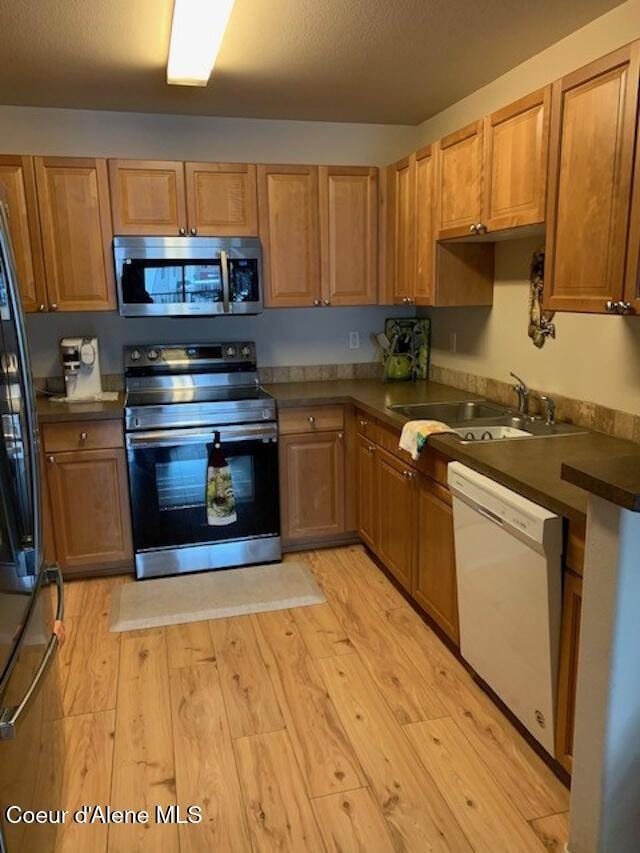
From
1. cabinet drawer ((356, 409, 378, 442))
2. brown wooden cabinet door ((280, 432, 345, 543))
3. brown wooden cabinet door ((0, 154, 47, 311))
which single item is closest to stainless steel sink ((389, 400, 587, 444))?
cabinet drawer ((356, 409, 378, 442))

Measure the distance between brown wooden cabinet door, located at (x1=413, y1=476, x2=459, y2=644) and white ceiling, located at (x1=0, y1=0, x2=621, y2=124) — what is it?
178cm

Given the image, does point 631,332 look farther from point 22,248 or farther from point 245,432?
point 22,248

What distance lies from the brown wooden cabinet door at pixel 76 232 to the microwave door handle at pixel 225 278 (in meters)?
0.57

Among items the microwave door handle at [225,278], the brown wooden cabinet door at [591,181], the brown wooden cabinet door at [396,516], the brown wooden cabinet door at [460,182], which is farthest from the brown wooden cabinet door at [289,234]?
the brown wooden cabinet door at [591,181]

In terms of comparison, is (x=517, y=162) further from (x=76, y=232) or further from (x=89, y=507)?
(x=89, y=507)

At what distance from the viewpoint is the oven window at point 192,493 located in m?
3.23

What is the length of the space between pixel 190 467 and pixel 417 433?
1.29 metres

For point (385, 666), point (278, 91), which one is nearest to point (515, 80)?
point (278, 91)

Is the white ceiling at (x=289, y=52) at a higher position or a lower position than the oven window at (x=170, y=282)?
higher

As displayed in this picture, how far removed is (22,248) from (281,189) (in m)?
1.37

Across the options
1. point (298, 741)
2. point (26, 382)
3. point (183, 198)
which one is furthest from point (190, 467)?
point (26, 382)

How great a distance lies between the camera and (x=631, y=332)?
2.31m

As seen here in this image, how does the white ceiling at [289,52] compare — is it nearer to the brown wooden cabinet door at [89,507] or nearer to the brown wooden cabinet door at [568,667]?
the brown wooden cabinet door at [89,507]

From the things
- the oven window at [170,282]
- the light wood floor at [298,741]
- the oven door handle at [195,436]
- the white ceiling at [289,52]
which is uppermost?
the white ceiling at [289,52]
